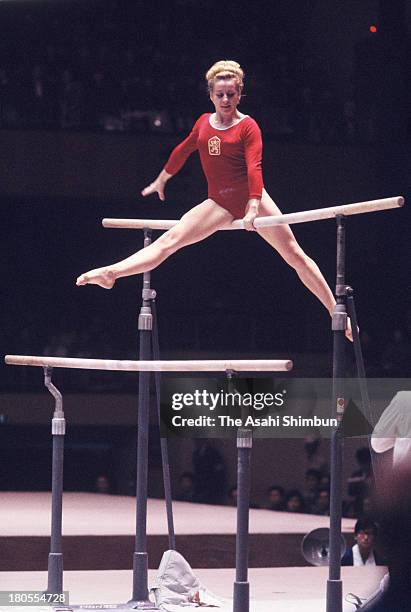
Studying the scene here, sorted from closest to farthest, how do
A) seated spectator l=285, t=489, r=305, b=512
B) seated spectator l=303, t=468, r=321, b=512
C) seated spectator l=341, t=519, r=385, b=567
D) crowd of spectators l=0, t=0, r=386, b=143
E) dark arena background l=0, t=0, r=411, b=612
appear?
1. seated spectator l=341, t=519, r=385, b=567
2. seated spectator l=285, t=489, r=305, b=512
3. seated spectator l=303, t=468, r=321, b=512
4. dark arena background l=0, t=0, r=411, b=612
5. crowd of spectators l=0, t=0, r=386, b=143

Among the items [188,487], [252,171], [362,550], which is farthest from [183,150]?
[188,487]

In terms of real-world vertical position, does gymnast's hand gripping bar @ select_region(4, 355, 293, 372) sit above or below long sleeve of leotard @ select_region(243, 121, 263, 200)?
below

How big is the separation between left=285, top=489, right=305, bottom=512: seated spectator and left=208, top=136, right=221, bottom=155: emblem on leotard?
525 centimetres

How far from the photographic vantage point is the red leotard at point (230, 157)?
14.6ft

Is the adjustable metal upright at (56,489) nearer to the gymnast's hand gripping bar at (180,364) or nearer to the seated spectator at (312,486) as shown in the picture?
the gymnast's hand gripping bar at (180,364)

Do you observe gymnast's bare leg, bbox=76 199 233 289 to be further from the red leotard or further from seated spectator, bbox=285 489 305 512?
seated spectator, bbox=285 489 305 512

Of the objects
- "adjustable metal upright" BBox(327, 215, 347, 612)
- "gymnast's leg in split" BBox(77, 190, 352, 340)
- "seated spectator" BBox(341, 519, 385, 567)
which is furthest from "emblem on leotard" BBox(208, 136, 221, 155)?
"seated spectator" BBox(341, 519, 385, 567)

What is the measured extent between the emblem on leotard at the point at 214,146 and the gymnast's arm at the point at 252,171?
0.40ft

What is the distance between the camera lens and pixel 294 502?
927 centimetres

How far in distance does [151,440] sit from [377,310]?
2675 mm

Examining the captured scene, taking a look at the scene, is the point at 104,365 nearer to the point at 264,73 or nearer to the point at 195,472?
the point at 195,472

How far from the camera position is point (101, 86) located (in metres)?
11.5

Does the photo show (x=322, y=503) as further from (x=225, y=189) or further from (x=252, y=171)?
(x=252, y=171)

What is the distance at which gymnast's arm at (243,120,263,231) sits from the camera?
4.33m
